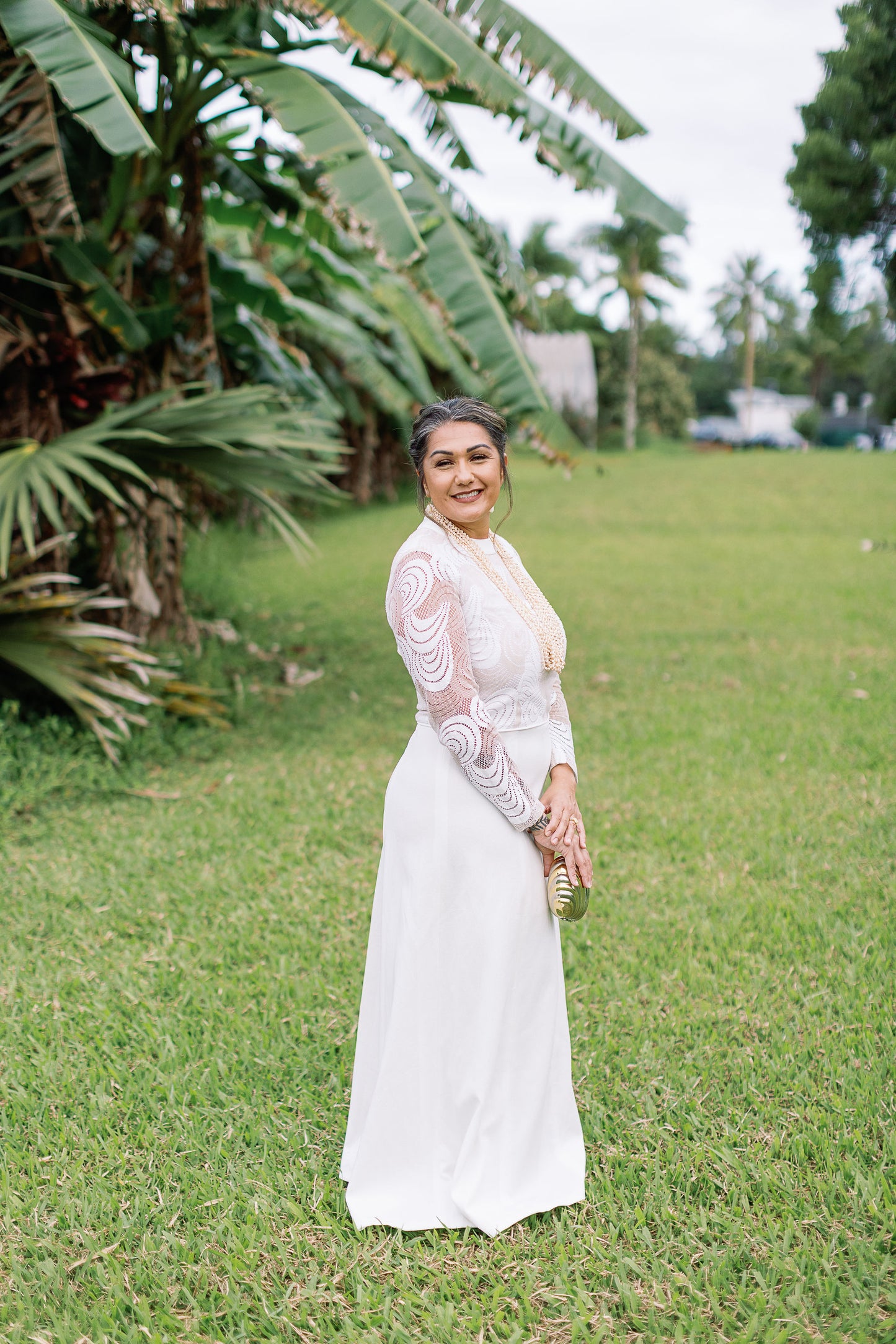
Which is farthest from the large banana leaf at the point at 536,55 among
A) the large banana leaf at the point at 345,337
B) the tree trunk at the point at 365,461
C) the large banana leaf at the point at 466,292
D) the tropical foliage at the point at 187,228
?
the tree trunk at the point at 365,461

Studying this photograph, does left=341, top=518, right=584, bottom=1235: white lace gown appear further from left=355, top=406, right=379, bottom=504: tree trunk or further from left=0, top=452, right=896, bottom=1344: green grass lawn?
left=355, top=406, right=379, bottom=504: tree trunk

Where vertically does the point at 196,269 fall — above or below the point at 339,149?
below

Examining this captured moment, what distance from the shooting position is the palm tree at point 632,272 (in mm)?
38500

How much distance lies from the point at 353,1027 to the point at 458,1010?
1.08 meters

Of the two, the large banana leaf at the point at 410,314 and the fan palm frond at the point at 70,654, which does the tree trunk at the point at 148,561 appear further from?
the large banana leaf at the point at 410,314

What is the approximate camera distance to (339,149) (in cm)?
499

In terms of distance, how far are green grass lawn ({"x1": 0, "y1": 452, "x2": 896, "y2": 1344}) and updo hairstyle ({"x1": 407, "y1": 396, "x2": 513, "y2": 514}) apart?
1815mm

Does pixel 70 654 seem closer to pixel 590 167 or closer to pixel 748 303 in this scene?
pixel 590 167

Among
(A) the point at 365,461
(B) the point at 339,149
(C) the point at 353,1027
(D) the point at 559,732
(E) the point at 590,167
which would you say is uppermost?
(E) the point at 590,167

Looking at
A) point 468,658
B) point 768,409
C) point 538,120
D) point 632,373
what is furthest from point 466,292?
point 768,409

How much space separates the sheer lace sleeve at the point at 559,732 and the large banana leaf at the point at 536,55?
176 inches

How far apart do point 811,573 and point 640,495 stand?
875 centimetres

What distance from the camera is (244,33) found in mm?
6031

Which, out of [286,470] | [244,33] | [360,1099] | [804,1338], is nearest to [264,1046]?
[360,1099]
